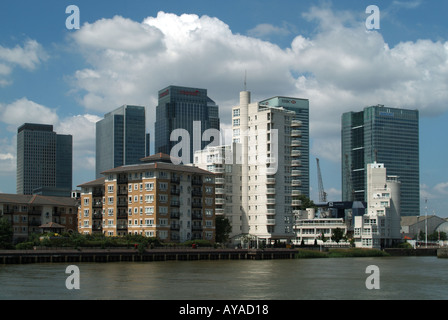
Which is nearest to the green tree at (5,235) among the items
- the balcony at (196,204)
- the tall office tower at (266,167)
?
the balcony at (196,204)

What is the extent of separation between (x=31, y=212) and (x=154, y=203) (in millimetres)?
35446

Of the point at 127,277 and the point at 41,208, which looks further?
the point at 41,208

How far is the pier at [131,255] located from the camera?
108 metres

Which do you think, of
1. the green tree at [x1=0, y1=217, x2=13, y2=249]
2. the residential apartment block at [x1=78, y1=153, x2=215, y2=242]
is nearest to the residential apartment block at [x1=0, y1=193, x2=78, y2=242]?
the residential apartment block at [x1=78, y1=153, x2=215, y2=242]

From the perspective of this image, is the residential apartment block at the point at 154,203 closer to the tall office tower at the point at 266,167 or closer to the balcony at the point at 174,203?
the balcony at the point at 174,203

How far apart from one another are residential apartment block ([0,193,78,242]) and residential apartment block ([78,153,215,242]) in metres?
9.22

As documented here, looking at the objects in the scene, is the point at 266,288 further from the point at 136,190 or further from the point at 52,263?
the point at 136,190

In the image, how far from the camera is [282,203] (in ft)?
579

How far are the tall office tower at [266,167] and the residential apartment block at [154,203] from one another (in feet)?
66.2

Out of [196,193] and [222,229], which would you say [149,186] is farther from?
[222,229]

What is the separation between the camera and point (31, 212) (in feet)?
523

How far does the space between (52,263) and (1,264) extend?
27.3ft
